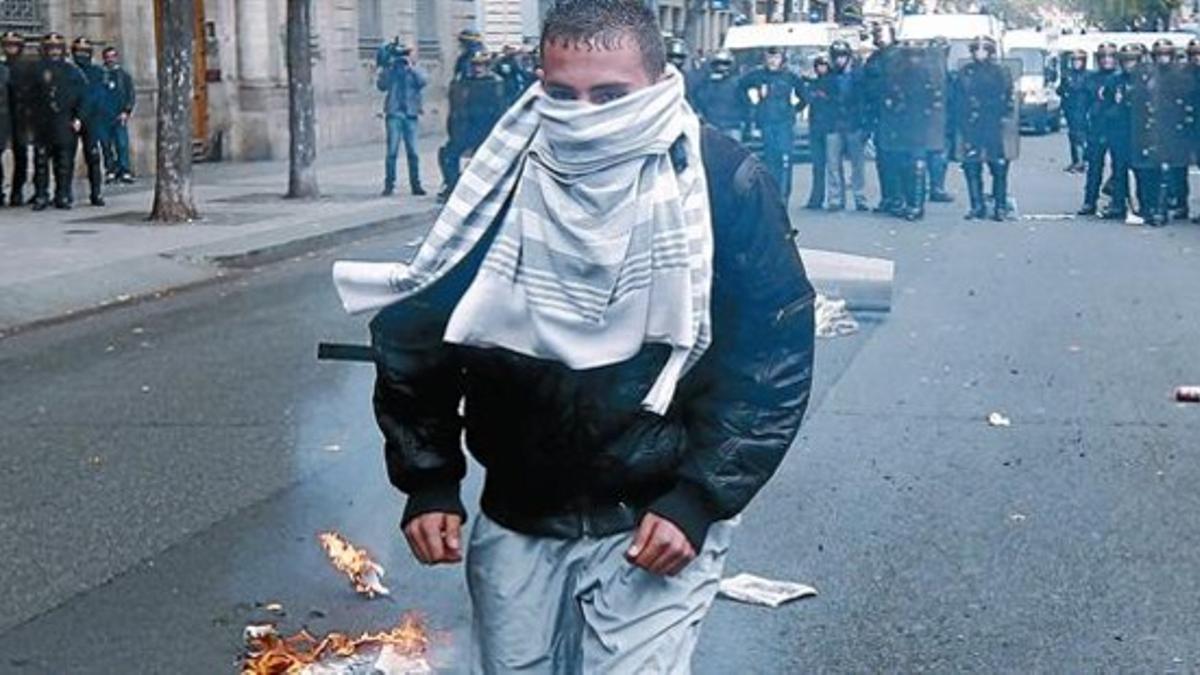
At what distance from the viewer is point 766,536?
272 inches

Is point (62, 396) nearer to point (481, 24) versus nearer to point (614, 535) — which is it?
point (614, 535)

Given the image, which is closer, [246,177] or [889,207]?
[889,207]

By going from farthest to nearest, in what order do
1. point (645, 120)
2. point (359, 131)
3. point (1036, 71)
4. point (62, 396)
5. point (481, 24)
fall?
point (1036, 71), point (481, 24), point (359, 131), point (62, 396), point (645, 120)

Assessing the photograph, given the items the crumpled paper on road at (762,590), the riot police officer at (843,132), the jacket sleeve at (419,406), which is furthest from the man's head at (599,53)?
the riot police officer at (843,132)

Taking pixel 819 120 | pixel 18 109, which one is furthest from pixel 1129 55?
pixel 18 109

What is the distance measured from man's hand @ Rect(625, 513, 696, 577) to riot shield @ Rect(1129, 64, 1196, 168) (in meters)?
17.5

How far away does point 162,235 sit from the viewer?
58.5 ft

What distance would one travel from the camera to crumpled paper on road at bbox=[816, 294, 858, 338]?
1176 cm

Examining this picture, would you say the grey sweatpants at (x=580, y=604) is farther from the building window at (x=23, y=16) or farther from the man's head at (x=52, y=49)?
the building window at (x=23, y=16)

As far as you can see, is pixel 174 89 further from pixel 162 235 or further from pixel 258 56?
pixel 258 56

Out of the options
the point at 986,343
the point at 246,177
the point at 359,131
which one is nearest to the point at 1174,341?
the point at 986,343

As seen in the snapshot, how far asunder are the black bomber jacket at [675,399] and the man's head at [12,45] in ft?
59.4

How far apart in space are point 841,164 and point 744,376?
727 inches

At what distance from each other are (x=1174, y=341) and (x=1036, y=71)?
31.9 metres
